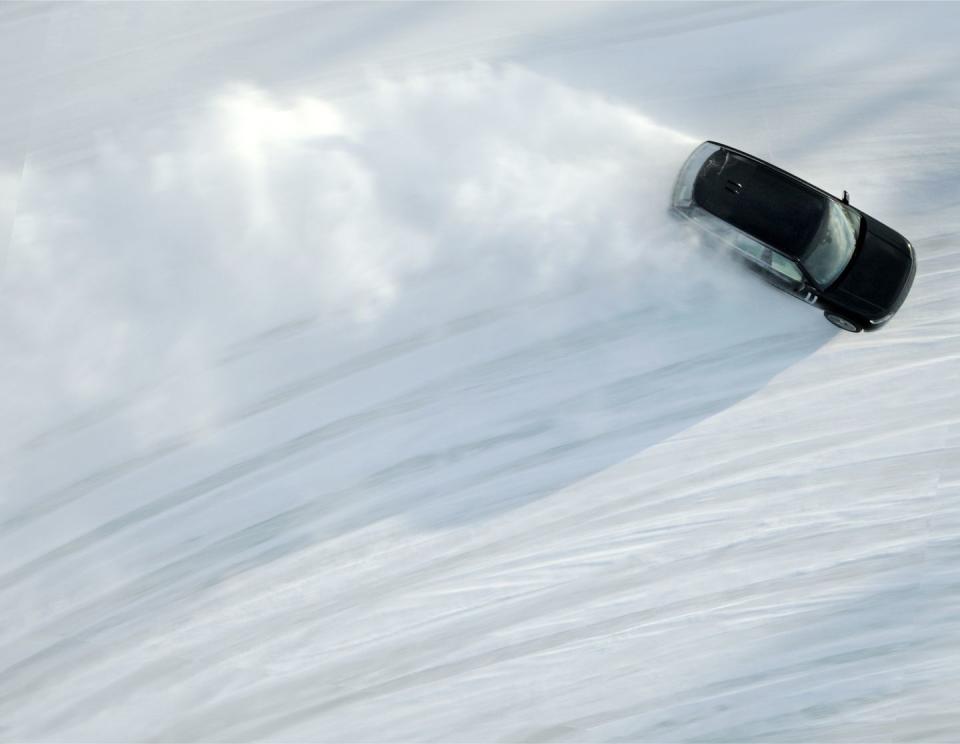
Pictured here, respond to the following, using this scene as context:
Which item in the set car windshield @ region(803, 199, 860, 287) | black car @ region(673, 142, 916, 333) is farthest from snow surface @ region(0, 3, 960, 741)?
car windshield @ region(803, 199, 860, 287)

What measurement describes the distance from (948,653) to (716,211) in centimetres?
473

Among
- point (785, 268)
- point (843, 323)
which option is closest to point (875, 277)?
point (843, 323)

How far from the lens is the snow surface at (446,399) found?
8.14 m

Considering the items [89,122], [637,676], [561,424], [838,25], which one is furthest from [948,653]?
[89,122]

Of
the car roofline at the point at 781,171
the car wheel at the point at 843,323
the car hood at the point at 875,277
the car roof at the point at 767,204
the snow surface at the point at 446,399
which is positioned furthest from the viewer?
the snow surface at the point at 446,399

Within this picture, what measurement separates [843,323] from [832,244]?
0.82m

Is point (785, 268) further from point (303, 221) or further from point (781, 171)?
point (303, 221)

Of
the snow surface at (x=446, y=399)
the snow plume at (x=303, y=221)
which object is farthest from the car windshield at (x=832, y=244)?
the snow plume at (x=303, y=221)

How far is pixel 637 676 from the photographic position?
817cm

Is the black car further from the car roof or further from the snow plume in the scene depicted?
the snow plume

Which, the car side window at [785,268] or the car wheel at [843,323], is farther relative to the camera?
the car wheel at [843,323]

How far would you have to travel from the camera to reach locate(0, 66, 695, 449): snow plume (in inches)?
322

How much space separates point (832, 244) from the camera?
25.3 ft

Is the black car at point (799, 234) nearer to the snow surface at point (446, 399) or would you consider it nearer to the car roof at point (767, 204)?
the car roof at point (767, 204)
